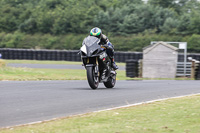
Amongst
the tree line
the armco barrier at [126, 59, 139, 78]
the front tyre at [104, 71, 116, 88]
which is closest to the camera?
the front tyre at [104, 71, 116, 88]

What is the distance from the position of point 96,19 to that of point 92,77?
Answer: 4018 centimetres

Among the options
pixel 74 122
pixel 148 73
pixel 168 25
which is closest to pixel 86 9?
pixel 168 25

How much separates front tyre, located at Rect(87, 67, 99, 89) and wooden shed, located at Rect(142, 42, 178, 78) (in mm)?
13322

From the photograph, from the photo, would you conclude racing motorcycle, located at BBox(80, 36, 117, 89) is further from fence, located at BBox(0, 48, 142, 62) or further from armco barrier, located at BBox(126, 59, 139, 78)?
fence, located at BBox(0, 48, 142, 62)

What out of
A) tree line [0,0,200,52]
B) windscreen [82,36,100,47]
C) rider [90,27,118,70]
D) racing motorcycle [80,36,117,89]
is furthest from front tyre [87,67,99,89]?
tree line [0,0,200,52]

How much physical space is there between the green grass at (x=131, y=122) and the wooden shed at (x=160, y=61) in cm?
1610

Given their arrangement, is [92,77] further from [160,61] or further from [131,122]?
[160,61]

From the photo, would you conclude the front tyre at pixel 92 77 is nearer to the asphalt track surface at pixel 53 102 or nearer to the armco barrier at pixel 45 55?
the asphalt track surface at pixel 53 102

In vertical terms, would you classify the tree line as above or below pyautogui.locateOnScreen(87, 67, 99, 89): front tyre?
above

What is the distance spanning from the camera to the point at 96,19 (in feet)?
165

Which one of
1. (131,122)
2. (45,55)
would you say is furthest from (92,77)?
(45,55)

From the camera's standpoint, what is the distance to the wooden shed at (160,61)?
24.0 metres

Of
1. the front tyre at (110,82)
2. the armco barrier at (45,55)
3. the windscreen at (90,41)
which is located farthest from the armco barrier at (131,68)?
the armco barrier at (45,55)

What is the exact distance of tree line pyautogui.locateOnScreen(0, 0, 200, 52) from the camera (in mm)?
47625
